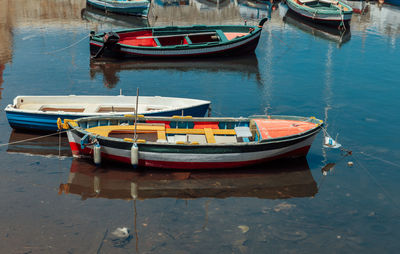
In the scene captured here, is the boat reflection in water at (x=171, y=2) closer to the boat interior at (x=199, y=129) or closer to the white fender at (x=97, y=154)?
the boat interior at (x=199, y=129)

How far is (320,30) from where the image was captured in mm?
44781

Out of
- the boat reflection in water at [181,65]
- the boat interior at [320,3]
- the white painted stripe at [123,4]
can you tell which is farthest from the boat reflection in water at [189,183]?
the boat interior at [320,3]

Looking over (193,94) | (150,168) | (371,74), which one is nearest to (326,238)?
(150,168)

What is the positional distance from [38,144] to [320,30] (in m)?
32.2

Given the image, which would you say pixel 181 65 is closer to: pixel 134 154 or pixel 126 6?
pixel 134 154

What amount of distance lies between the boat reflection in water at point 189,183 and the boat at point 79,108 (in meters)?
2.81

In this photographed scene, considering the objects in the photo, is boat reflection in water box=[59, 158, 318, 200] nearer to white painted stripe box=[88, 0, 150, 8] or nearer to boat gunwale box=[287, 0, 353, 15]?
boat gunwale box=[287, 0, 353, 15]

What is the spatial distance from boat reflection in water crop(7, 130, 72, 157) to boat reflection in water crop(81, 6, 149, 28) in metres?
25.2

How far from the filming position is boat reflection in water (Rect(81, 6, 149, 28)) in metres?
45.7

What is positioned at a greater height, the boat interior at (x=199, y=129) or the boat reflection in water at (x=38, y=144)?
the boat interior at (x=199, y=129)

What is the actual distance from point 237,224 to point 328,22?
35.0 m

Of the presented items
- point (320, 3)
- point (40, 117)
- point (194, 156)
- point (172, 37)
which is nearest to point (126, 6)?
point (172, 37)

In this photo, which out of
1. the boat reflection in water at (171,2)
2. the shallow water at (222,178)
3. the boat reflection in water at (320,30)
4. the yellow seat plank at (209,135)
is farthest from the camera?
the boat reflection in water at (171,2)

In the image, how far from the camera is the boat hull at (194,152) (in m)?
18.7
